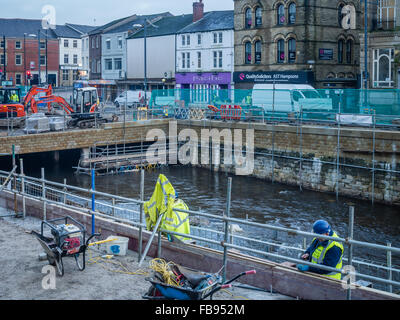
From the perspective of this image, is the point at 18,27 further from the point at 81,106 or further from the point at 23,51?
the point at 81,106

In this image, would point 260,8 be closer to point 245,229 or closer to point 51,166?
point 51,166

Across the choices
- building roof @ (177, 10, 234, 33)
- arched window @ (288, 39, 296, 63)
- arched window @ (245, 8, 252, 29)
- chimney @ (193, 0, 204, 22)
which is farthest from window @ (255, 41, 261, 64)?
chimney @ (193, 0, 204, 22)

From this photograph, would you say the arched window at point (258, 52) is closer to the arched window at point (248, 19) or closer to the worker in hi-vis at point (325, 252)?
the arched window at point (248, 19)

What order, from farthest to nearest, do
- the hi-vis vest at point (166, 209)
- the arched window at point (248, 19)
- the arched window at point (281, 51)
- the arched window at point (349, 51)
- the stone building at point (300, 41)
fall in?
the arched window at point (248, 19) < the arched window at point (349, 51) < the arched window at point (281, 51) < the stone building at point (300, 41) < the hi-vis vest at point (166, 209)

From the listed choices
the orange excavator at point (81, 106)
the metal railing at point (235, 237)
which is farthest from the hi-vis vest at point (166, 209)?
the orange excavator at point (81, 106)

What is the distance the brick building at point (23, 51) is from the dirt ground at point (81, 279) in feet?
227

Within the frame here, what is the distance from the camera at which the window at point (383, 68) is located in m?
35.6

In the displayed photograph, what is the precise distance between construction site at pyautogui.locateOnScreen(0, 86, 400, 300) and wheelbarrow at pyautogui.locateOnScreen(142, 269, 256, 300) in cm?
2

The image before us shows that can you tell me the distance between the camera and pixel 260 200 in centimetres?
2734

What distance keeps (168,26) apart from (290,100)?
32.1 m

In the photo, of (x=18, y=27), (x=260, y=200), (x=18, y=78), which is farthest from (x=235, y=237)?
(x=18, y=27)

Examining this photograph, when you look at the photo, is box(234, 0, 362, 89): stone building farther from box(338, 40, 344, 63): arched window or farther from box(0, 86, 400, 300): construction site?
box(0, 86, 400, 300): construction site
